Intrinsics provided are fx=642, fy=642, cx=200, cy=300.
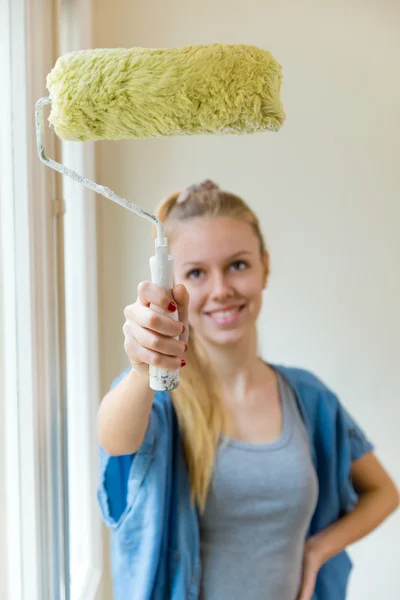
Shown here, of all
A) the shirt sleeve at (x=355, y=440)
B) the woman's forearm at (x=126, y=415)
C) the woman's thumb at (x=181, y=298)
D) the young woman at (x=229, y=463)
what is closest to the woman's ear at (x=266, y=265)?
the young woman at (x=229, y=463)

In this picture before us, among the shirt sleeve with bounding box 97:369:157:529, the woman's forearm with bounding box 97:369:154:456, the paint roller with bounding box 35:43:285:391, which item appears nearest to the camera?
the paint roller with bounding box 35:43:285:391

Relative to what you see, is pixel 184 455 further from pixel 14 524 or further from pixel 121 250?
pixel 121 250

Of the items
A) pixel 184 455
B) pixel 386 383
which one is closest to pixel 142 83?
pixel 184 455

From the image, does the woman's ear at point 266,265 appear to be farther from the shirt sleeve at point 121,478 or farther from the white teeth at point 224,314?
the shirt sleeve at point 121,478

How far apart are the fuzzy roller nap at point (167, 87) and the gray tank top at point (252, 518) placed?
0.57 metres

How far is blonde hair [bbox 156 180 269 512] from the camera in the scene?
3.09 feet

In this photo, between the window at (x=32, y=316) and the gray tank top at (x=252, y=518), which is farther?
the gray tank top at (x=252, y=518)

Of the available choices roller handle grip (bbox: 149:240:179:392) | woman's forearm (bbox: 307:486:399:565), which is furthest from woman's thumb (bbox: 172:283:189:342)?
woman's forearm (bbox: 307:486:399:565)

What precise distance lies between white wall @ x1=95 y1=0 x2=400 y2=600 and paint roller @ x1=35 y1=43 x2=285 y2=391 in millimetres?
566

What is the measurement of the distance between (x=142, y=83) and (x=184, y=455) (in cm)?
59

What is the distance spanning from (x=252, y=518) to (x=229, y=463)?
0.28 feet

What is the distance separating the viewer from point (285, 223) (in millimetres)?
1132

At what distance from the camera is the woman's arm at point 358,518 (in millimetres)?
1021

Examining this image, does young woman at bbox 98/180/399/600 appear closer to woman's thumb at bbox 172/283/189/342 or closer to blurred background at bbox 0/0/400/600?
blurred background at bbox 0/0/400/600
